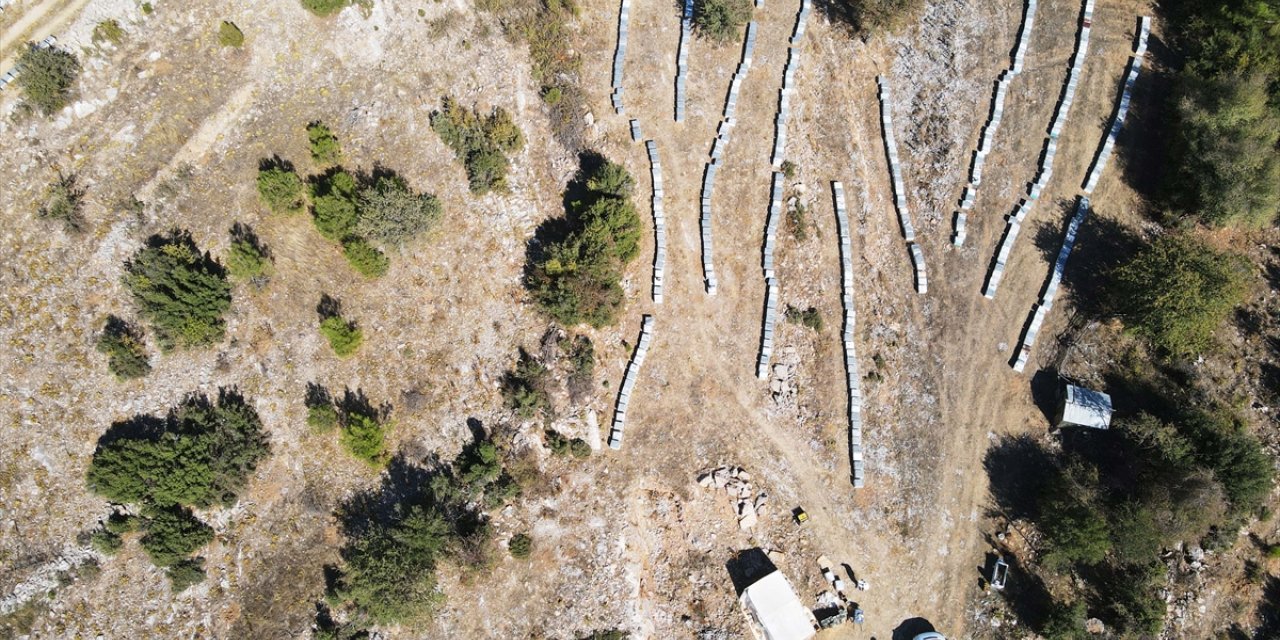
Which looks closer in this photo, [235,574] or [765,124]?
[235,574]

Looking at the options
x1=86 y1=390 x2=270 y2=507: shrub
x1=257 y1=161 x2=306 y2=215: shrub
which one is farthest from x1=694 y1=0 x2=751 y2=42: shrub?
x1=86 y1=390 x2=270 y2=507: shrub

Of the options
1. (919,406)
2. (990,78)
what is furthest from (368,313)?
(990,78)

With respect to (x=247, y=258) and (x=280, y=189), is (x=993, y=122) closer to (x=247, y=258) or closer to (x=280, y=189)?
(x=280, y=189)

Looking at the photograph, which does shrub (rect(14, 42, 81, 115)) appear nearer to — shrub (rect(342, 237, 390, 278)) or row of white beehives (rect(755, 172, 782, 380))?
shrub (rect(342, 237, 390, 278))

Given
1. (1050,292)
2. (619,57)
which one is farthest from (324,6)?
(1050,292)

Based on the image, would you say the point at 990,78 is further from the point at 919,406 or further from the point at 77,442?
the point at 77,442
